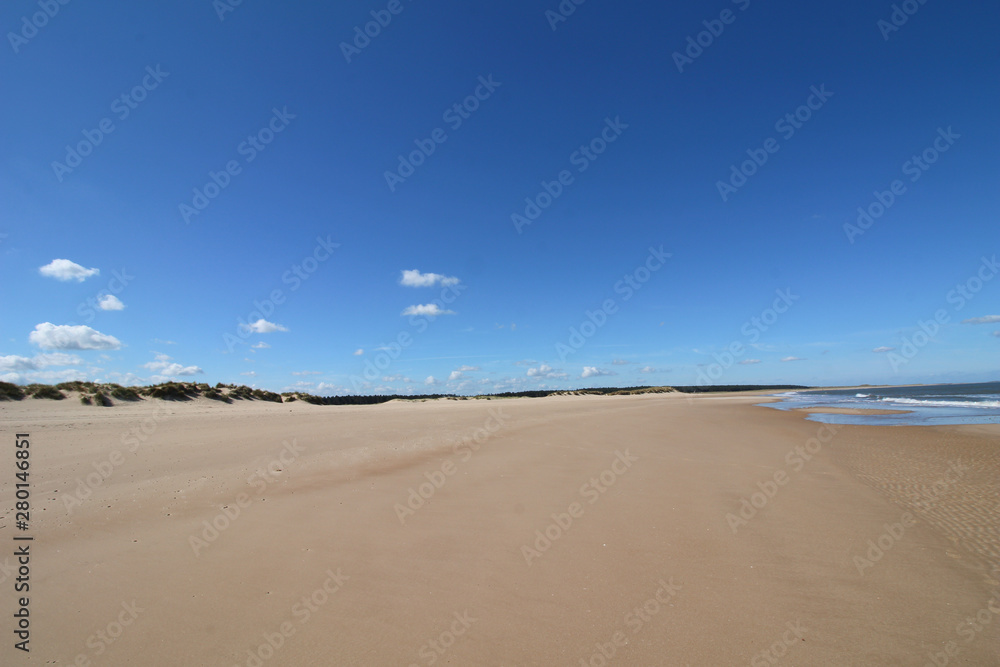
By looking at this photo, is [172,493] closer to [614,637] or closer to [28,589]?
[28,589]

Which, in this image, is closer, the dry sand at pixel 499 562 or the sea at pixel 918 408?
the dry sand at pixel 499 562

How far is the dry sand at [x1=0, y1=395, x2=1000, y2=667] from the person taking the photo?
11.1 ft

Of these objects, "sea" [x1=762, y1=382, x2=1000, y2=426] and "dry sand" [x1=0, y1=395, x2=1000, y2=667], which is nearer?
"dry sand" [x1=0, y1=395, x2=1000, y2=667]

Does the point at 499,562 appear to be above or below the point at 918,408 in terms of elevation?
below

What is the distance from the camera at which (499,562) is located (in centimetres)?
471

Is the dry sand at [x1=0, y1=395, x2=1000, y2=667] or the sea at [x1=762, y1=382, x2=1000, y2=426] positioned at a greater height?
the sea at [x1=762, y1=382, x2=1000, y2=426]

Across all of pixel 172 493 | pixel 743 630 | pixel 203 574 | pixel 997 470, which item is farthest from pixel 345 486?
pixel 997 470

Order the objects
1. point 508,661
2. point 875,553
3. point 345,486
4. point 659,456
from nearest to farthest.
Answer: point 508,661, point 875,553, point 345,486, point 659,456

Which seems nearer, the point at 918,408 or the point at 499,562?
the point at 499,562

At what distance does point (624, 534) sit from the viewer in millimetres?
5488

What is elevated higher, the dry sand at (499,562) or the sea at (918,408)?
the sea at (918,408)

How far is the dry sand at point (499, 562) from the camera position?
3381 millimetres

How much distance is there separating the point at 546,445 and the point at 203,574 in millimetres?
9039

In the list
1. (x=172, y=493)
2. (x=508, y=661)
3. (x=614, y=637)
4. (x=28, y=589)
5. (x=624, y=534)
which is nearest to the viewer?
(x=508, y=661)
